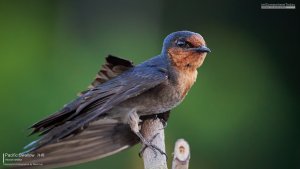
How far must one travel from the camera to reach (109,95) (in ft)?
6.97

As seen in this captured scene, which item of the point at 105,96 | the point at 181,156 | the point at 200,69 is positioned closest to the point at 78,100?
the point at 105,96

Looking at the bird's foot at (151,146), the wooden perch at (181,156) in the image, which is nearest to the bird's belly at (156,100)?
the bird's foot at (151,146)

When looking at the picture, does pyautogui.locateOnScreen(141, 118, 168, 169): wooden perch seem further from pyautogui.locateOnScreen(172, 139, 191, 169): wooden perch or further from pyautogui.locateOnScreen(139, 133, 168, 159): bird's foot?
pyautogui.locateOnScreen(172, 139, 191, 169): wooden perch

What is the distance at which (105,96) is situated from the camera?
2.12 metres

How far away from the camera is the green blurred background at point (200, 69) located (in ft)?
9.12

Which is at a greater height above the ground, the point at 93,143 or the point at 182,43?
the point at 182,43

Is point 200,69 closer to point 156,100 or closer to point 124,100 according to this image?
point 156,100

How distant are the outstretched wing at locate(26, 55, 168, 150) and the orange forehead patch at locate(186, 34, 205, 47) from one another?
134 mm

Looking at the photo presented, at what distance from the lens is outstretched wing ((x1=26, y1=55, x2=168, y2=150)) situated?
193 cm

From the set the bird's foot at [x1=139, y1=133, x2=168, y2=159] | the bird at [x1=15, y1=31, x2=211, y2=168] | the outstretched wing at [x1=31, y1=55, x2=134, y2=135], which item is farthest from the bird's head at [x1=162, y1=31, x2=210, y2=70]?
the bird's foot at [x1=139, y1=133, x2=168, y2=159]

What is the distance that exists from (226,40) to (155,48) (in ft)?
1.16

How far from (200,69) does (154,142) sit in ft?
3.34

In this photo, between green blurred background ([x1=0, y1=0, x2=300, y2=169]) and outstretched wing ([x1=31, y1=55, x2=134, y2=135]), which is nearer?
outstretched wing ([x1=31, y1=55, x2=134, y2=135])

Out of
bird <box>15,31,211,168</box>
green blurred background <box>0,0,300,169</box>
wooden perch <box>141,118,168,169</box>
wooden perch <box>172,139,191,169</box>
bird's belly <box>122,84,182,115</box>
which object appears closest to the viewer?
wooden perch <box>172,139,191,169</box>
